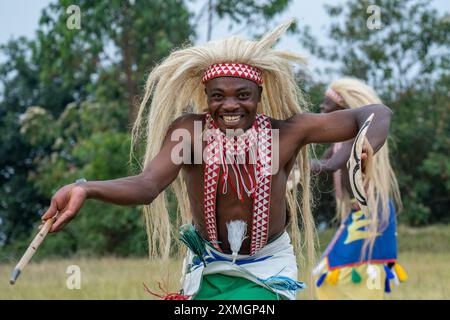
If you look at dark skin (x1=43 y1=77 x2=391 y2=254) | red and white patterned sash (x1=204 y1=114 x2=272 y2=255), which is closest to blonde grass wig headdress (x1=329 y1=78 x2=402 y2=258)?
dark skin (x1=43 y1=77 x2=391 y2=254)

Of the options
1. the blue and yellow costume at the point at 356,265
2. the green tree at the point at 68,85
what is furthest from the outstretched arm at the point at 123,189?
the green tree at the point at 68,85

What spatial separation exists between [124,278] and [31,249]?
22.5ft

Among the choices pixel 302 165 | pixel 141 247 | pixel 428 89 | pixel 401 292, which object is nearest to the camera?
pixel 302 165

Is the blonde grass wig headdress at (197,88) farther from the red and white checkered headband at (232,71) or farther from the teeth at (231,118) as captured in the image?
the teeth at (231,118)

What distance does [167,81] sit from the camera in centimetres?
479

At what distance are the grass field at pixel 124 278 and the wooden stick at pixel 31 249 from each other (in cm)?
179

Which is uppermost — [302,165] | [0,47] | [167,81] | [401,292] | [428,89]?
[0,47]

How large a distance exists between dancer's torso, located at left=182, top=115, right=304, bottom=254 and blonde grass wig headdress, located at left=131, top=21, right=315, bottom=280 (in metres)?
0.24

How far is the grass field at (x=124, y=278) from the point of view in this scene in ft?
27.2

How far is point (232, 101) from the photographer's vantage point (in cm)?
440

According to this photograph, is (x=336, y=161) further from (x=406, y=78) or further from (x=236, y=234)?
(x=406, y=78)
